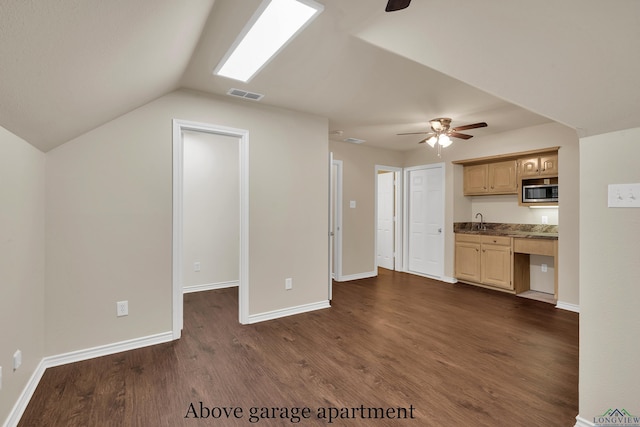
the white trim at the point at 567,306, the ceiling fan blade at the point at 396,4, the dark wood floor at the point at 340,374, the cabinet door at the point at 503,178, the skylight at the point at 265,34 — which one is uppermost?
the skylight at the point at 265,34

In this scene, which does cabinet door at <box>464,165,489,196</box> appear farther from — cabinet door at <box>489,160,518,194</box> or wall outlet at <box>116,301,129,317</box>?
wall outlet at <box>116,301,129,317</box>

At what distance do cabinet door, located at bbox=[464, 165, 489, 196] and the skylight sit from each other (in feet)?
14.0

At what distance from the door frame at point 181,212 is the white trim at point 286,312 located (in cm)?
12

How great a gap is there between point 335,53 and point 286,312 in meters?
2.84

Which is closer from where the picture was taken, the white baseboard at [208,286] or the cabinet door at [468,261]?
the white baseboard at [208,286]

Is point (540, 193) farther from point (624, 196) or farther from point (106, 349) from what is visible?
point (106, 349)

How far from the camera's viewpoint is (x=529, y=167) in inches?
179

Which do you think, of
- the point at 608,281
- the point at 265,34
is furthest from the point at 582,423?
the point at 265,34

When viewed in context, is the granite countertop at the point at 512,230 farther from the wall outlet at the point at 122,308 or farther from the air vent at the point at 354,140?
the wall outlet at the point at 122,308

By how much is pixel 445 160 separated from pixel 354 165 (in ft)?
5.46

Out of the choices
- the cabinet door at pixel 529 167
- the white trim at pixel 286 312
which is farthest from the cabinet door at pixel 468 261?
the white trim at pixel 286 312

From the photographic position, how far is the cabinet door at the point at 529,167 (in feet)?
14.7

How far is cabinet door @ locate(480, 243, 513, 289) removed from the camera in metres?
4.65

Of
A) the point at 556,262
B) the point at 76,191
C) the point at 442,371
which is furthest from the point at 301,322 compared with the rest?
the point at 556,262
